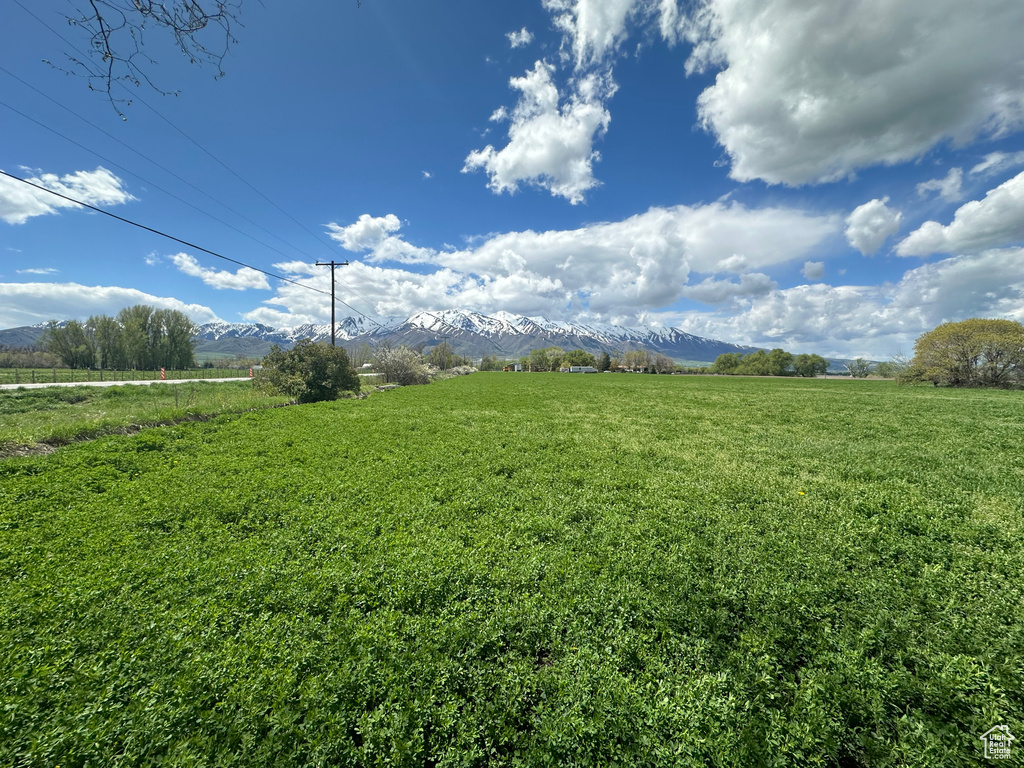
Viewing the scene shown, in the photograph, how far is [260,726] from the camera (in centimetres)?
342

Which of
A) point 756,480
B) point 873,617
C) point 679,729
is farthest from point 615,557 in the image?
point 756,480

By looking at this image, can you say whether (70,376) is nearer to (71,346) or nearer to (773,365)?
(71,346)

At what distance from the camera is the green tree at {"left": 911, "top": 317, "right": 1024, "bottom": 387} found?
46.8m

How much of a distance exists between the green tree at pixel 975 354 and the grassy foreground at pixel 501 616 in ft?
207

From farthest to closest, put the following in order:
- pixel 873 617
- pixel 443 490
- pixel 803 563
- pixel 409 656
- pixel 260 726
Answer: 1. pixel 443 490
2. pixel 803 563
3. pixel 873 617
4. pixel 409 656
5. pixel 260 726

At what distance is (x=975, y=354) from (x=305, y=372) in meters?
83.7

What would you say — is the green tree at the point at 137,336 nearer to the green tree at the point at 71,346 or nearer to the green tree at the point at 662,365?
the green tree at the point at 71,346

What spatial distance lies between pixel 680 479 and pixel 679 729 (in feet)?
25.5

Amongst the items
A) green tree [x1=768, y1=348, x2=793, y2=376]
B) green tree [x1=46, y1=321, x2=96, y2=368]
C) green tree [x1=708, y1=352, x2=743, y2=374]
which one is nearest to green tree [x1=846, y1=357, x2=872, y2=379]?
green tree [x1=768, y1=348, x2=793, y2=376]

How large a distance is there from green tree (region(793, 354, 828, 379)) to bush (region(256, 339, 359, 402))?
532 ft

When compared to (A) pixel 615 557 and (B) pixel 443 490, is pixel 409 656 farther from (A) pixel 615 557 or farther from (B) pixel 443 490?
(B) pixel 443 490

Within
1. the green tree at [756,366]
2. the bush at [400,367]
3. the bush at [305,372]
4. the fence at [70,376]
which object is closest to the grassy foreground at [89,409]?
the bush at [305,372]

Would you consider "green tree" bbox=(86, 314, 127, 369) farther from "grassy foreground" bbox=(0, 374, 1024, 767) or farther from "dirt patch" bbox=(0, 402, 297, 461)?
"grassy foreground" bbox=(0, 374, 1024, 767)

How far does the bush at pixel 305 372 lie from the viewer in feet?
91.9
